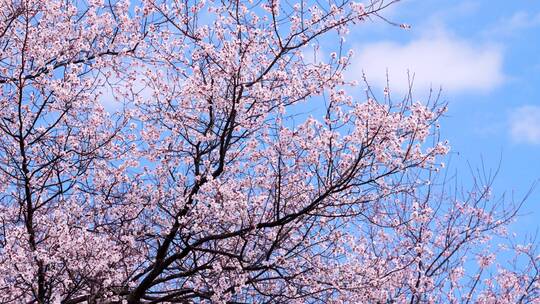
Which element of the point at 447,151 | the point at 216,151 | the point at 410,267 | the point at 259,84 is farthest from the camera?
the point at 410,267

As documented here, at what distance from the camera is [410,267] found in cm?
1209

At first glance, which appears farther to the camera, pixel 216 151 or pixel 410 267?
pixel 410 267

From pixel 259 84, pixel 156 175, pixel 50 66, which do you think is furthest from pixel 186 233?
pixel 50 66

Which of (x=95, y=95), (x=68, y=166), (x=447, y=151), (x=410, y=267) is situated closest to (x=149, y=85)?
(x=95, y=95)

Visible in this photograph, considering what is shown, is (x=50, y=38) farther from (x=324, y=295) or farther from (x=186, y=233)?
(x=324, y=295)

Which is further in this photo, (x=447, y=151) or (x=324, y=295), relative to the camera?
(x=324, y=295)

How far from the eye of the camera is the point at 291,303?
9555 millimetres

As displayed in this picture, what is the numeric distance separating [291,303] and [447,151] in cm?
285

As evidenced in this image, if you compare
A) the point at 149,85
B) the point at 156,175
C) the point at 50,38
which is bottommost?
the point at 156,175

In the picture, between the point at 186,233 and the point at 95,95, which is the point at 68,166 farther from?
the point at 186,233

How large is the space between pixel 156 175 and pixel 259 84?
7.10 feet

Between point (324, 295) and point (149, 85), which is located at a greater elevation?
point (149, 85)

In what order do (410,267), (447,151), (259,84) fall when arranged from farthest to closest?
(410,267)
(259,84)
(447,151)

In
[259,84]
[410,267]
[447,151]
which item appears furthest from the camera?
[410,267]
